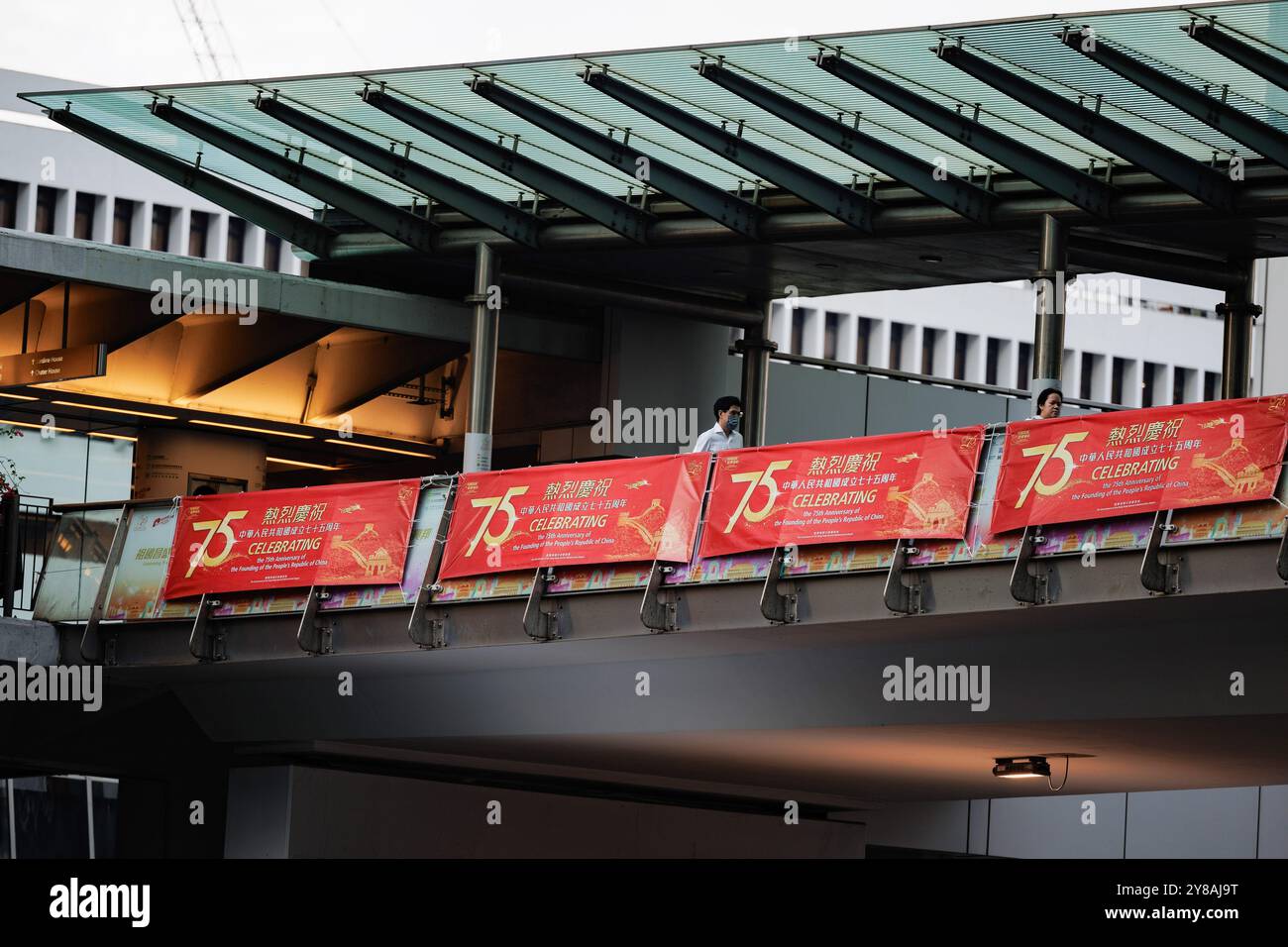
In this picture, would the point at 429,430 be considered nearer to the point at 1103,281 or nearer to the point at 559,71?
the point at 559,71

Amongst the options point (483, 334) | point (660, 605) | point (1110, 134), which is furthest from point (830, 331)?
point (660, 605)

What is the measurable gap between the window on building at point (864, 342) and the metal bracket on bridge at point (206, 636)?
8294 cm

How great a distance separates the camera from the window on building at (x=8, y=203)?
89125mm

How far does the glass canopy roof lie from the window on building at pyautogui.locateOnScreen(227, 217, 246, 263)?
61.7 metres

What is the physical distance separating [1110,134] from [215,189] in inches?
618

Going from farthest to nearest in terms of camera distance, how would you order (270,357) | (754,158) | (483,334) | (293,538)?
(270,357) < (483,334) < (754,158) < (293,538)

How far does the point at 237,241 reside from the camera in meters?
97.1

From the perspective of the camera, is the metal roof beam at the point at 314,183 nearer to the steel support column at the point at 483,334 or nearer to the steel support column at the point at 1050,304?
the steel support column at the point at 483,334

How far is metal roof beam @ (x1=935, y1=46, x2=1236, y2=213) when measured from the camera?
27.4 meters

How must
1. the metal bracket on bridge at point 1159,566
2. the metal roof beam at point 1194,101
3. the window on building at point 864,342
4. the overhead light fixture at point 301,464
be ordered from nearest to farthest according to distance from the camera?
1. the metal bracket on bridge at point 1159,566
2. the metal roof beam at point 1194,101
3. the overhead light fixture at point 301,464
4. the window on building at point 864,342

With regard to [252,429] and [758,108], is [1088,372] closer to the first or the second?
[252,429]

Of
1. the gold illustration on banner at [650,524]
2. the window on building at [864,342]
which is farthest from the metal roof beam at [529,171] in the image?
the window on building at [864,342]

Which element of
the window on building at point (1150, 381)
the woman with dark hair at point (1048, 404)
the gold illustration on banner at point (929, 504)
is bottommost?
the gold illustration on banner at point (929, 504)
